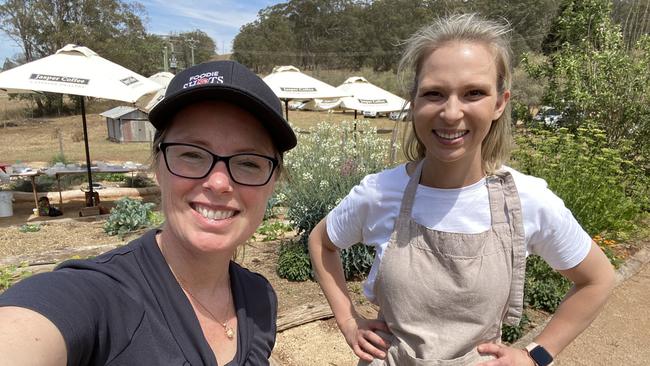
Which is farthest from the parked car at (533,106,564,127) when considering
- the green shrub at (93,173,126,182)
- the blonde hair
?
the green shrub at (93,173,126,182)

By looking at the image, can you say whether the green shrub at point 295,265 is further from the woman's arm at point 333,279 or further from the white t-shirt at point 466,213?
the white t-shirt at point 466,213

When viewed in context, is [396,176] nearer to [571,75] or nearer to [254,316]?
[254,316]

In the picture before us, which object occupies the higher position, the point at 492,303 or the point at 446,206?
the point at 446,206

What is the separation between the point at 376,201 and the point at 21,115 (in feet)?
108

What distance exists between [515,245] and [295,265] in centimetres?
333

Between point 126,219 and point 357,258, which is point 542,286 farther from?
point 126,219

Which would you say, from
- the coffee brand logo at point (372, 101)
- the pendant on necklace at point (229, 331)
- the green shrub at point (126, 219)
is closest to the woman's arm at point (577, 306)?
the pendant on necklace at point (229, 331)

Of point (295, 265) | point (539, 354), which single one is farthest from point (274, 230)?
point (539, 354)

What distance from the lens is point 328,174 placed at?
4.70 meters

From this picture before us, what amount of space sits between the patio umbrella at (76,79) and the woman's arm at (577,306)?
265 inches

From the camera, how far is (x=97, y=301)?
900 mm

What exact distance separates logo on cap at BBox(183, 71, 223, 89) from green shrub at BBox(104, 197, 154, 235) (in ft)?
18.2

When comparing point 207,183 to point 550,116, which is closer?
point 207,183

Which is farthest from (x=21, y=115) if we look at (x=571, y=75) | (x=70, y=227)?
(x=571, y=75)
